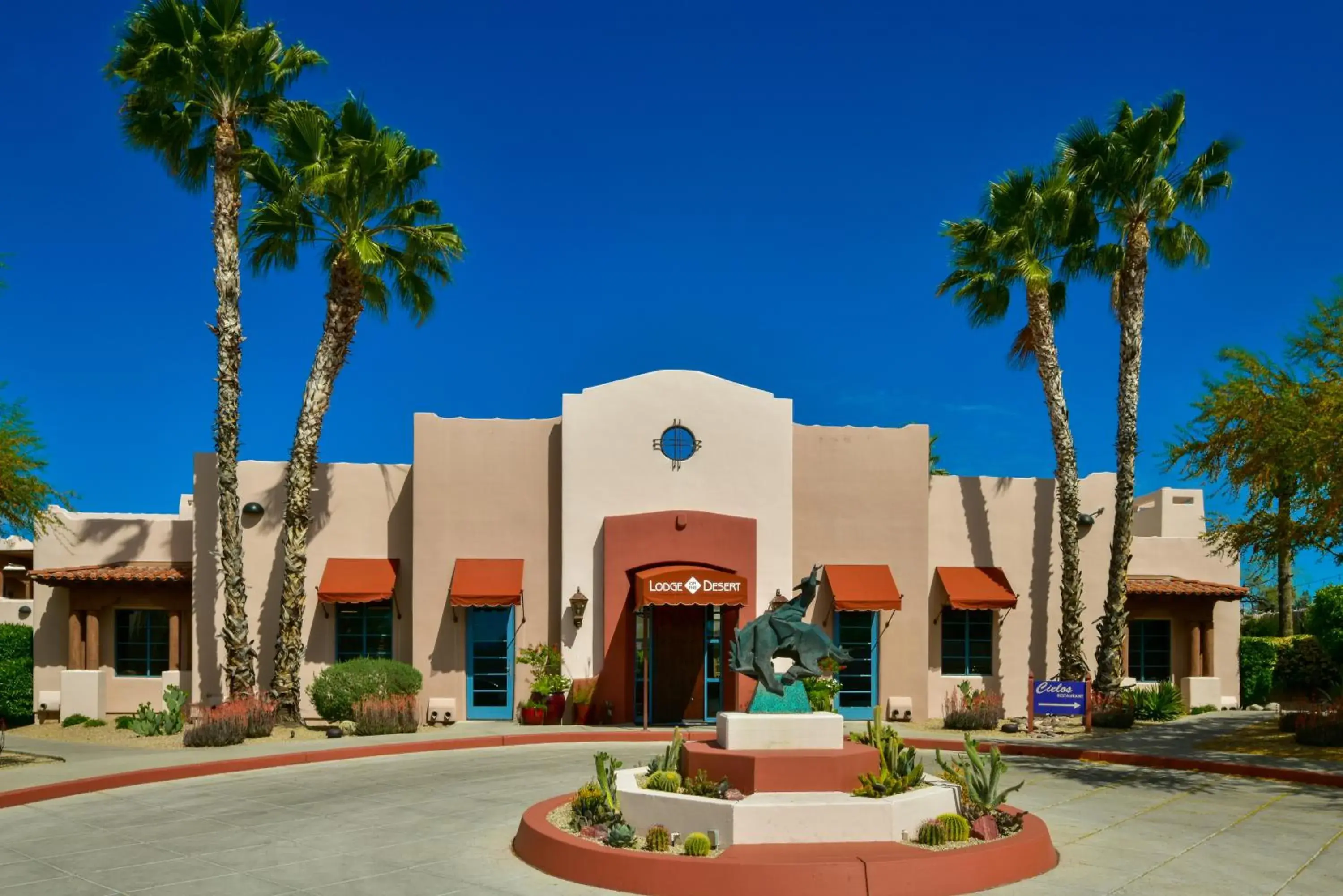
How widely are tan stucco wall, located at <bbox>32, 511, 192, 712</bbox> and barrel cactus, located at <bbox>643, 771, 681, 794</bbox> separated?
700 inches

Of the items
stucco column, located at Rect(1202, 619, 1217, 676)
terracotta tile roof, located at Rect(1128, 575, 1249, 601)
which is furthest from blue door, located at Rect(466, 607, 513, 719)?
stucco column, located at Rect(1202, 619, 1217, 676)

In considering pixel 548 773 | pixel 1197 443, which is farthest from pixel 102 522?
pixel 1197 443

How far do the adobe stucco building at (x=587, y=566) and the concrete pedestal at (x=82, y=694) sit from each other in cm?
6

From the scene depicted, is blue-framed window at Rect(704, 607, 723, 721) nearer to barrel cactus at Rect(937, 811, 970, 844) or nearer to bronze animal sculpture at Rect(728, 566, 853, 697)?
bronze animal sculpture at Rect(728, 566, 853, 697)

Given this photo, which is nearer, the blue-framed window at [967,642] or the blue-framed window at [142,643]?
the blue-framed window at [142,643]

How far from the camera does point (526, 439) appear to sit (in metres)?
25.3

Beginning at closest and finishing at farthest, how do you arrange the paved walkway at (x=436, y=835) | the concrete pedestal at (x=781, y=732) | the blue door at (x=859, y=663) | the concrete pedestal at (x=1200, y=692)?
1. the paved walkway at (x=436, y=835)
2. the concrete pedestal at (x=781, y=732)
3. the blue door at (x=859, y=663)
4. the concrete pedestal at (x=1200, y=692)

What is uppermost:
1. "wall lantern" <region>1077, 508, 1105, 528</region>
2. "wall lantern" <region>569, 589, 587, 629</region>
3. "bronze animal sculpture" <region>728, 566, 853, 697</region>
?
"wall lantern" <region>1077, 508, 1105, 528</region>

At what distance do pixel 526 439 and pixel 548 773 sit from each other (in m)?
9.41

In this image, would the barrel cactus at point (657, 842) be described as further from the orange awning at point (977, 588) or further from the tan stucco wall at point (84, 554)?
the tan stucco wall at point (84, 554)

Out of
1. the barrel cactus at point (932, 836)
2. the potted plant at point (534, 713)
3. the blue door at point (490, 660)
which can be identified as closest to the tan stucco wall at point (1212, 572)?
the potted plant at point (534, 713)

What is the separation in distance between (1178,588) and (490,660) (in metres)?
16.6

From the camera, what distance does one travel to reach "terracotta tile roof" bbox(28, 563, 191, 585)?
24.4m

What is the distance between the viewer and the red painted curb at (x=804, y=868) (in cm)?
980
